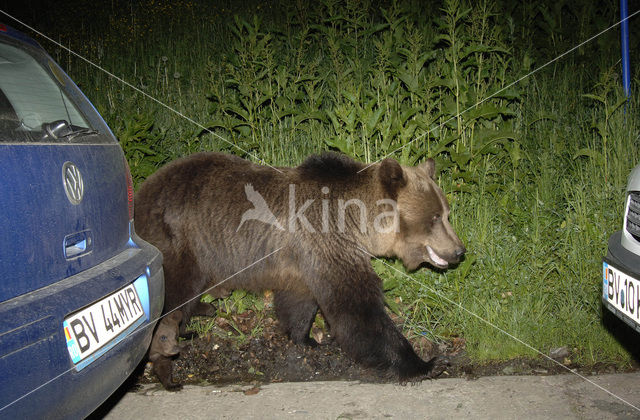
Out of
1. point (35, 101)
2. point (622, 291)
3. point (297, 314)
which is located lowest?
point (297, 314)

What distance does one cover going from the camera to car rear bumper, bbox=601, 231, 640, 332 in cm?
265

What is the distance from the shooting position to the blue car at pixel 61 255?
195 centimetres

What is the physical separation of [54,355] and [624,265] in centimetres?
262

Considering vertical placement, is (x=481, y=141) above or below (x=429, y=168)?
above

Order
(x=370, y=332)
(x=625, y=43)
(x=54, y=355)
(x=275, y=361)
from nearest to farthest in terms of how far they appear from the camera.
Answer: (x=54, y=355) → (x=370, y=332) → (x=275, y=361) → (x=625, y=43)

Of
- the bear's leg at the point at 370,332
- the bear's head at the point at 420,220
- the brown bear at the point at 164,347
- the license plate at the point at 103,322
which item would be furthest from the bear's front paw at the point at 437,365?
the license plate at the point at 103,322

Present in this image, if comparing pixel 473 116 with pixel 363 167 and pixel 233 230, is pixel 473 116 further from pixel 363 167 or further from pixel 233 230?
pixel 233 230

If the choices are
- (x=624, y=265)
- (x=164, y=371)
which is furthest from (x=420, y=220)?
(x=164, y=371)

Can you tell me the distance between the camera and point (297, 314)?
4.53 meters

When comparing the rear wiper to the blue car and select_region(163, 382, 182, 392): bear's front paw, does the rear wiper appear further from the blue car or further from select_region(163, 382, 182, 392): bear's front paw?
select_region(163, 382, 182, 392): bear's front paw

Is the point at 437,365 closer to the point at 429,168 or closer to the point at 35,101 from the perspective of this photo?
the point at 429,168

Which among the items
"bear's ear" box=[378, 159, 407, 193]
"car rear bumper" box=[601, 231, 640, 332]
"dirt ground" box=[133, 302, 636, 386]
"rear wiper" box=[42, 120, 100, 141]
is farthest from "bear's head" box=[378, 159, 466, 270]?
"rear wiper" box=[42, 120, 100, 141]

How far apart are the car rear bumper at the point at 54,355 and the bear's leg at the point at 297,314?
196 centimetres

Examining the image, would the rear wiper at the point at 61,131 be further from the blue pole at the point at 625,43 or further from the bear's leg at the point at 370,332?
the blue pole at the point at 625,43
